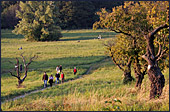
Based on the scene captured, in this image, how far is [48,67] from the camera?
117ft

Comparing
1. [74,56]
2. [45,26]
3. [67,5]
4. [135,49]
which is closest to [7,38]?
[45,26]

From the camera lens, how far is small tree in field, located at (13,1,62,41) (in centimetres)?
6681

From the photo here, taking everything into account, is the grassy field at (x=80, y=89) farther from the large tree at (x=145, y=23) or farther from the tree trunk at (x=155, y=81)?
the large tree at (x=145, y=23)

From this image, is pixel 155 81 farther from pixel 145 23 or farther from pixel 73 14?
pixel 73 14

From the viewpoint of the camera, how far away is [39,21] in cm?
6931

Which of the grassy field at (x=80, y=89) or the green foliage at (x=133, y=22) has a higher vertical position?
the green foliage at (x=133, y=22)

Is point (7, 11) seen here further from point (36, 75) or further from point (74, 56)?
point (36, 75)

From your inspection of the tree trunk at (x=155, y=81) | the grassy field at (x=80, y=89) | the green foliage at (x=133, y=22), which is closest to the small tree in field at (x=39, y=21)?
the grassy field at (x=80, y=89)

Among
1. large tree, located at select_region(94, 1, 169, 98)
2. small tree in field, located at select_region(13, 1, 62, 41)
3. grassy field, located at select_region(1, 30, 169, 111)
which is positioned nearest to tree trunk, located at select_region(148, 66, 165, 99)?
large tree, located at select_region(94, 1, 169, 98)

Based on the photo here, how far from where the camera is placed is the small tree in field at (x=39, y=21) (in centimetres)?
6681

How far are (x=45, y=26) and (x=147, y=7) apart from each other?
184 ft

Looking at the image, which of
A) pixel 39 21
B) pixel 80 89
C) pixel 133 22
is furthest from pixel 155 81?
pixel 39 21

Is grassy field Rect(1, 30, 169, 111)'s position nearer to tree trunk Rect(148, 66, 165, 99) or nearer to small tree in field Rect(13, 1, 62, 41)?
tree trunk Rect(148, 66, 165, 99)

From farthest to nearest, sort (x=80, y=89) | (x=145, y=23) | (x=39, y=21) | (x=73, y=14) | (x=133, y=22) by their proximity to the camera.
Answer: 1. (x=73, y=14)
2. (x=39, y=21)
3. (x=80, y=89)
4. (x=145, y=23)
5. (x=133, y=22)
